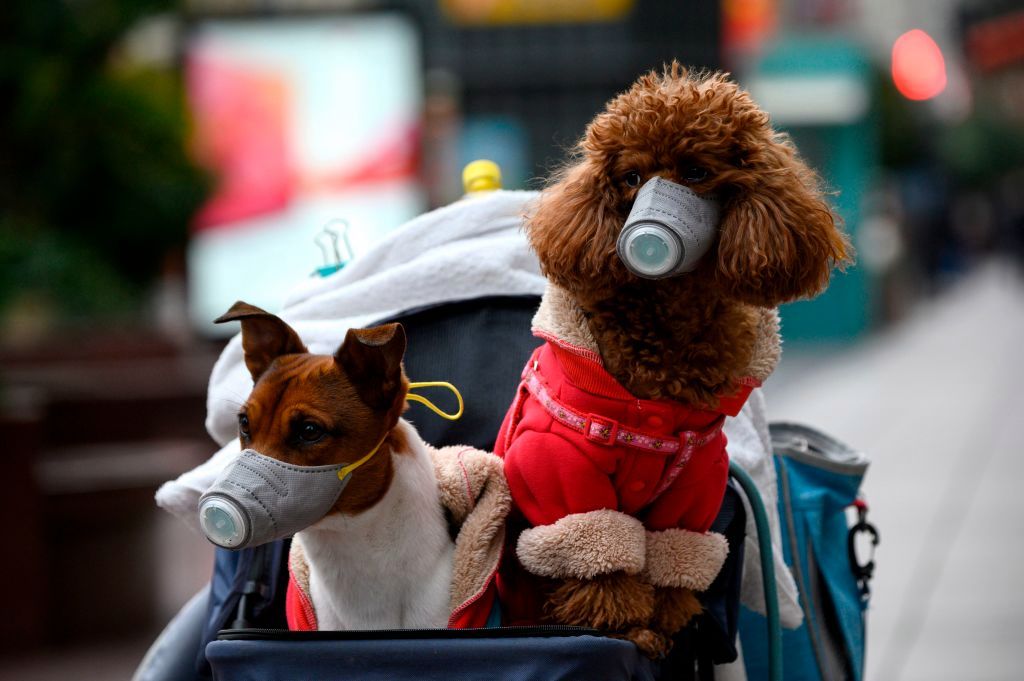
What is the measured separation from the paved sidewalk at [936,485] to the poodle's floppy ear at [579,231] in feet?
12.4

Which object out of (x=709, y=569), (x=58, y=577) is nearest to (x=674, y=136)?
(x=709, y=569)

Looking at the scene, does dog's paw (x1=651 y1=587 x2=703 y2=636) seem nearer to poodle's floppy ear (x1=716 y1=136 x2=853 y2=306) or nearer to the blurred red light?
poodle's floppy ear (x1=716 y1=136 x2=853 y2=306)

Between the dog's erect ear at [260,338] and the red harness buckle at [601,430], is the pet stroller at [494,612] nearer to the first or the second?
the red harness buckle at [601,430]

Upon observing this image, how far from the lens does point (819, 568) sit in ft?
9.43

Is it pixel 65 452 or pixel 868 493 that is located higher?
pixel 65 452

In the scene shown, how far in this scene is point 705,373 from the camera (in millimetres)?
2141

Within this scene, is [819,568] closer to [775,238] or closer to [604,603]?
[604,603]

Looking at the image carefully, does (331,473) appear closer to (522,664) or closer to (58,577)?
(522,664)

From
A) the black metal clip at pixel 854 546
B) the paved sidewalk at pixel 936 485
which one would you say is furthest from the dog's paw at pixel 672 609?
the paved sidewalk at pixel 936 485

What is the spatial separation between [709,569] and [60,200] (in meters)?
5.49

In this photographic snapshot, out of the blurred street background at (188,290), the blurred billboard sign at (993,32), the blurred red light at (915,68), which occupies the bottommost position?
the blurred street background at (188,290)

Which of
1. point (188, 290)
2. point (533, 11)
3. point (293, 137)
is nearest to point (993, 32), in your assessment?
point (533, 11)

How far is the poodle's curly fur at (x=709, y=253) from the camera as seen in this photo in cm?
199

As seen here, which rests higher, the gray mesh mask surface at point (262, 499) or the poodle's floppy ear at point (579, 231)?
the poodle's floppy ear at point (579, 231)
